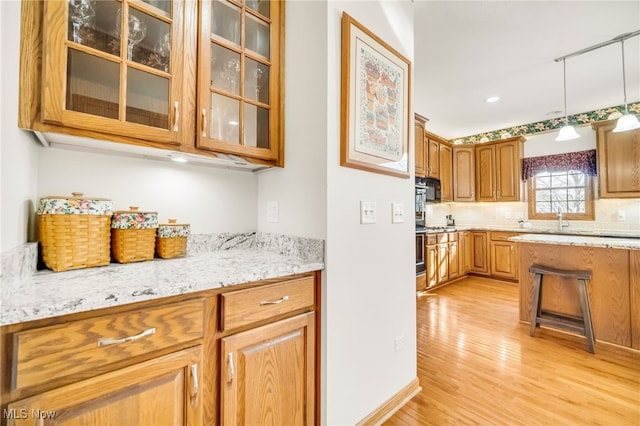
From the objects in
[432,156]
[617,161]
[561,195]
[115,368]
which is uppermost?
[432,156]

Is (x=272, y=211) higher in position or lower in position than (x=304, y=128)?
lower

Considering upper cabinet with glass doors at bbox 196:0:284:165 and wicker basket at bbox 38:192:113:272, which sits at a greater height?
upper cabinet with glass doors at bbox 196:0:284:165

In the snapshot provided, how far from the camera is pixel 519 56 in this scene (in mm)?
2717

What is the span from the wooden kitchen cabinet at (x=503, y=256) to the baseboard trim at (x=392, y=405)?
3.72 m

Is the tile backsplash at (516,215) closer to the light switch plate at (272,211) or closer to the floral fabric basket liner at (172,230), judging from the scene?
the light switch plate at (272,211)

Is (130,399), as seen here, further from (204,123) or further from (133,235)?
(204,123)

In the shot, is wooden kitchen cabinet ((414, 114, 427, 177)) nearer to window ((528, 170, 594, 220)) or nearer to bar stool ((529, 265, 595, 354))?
bar stool ((529, 265, 595, 354))

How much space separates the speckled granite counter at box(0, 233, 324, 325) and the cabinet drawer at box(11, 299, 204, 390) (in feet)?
0.17

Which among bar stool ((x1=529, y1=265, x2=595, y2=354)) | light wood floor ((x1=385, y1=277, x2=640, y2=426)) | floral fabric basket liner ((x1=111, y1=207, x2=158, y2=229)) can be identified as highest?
floral fabric basket liner ((x1=111, y1=207, x2=158, y2=229))

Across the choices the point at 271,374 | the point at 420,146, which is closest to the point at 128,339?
the point at 271,374

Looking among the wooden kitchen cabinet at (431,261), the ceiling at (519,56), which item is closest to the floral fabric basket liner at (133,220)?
the ceiling at (519,56)

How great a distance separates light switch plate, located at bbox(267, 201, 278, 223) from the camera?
1578 mm

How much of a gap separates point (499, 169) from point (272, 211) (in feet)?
16.3

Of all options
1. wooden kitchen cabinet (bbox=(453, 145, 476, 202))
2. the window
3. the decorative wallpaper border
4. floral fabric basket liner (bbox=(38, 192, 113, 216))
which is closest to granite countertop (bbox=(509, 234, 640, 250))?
the window
